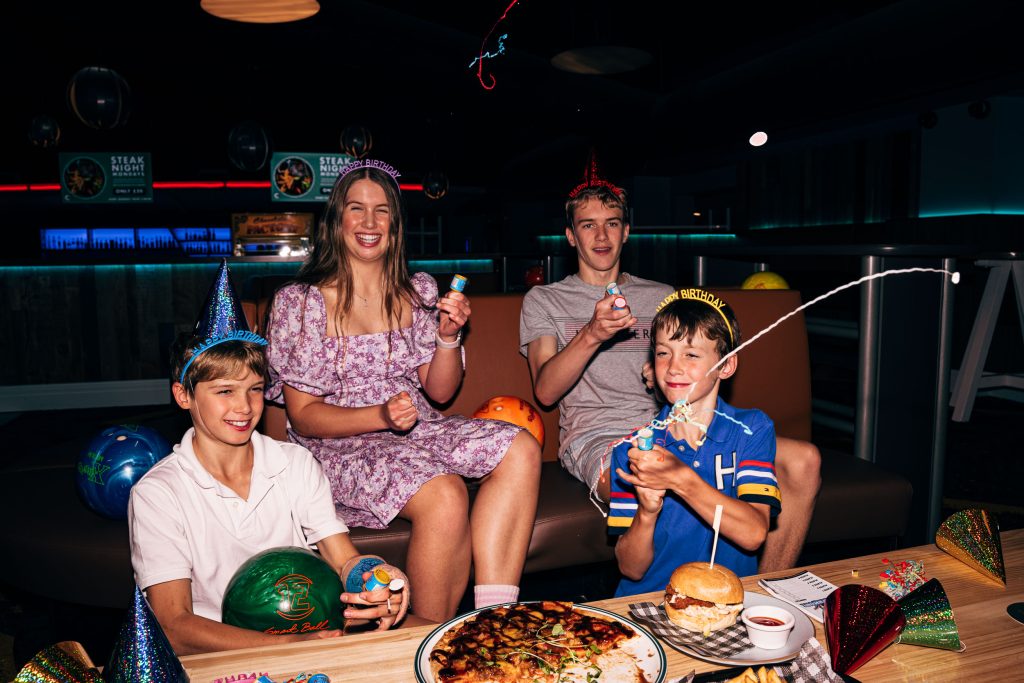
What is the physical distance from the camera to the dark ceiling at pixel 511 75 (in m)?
5.30

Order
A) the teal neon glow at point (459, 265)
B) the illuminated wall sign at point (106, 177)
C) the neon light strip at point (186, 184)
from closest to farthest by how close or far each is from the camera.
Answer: the teal neon glow at point (459, 265)
the illuminated wall sign at point (106, 177)
the neon light strip at point (186, 184)

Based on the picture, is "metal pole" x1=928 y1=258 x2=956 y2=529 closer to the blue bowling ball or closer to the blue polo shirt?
the blue polo shirt

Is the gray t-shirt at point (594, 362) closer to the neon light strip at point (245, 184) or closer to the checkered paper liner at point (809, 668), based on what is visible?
the checkered paper liner at point (809, 668)

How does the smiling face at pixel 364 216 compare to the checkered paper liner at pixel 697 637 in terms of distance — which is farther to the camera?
the smiling face at pixel 364 216

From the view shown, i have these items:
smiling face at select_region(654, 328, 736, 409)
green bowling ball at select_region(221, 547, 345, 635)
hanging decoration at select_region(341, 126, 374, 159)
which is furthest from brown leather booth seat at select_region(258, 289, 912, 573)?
hanging decoration at select_region(341, 126, 374, 159)

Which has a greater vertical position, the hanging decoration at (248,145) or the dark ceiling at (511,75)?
the dark ceiling at (511,75)

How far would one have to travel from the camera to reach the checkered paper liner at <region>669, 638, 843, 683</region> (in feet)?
3.38

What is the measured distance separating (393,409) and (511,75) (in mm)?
6814

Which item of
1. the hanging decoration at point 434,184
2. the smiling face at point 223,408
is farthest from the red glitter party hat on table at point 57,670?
the hanging decoration at point 434,184

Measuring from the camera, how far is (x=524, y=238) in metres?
17.3

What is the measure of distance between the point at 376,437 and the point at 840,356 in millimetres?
3380

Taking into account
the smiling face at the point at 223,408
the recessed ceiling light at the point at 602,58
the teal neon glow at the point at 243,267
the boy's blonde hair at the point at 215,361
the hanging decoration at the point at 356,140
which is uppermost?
the recessed ceiling light at the point at 602,58

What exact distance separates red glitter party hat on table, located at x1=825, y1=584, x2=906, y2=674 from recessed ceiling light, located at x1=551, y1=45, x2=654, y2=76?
546cm

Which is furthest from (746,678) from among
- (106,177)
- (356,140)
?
(106,177)
